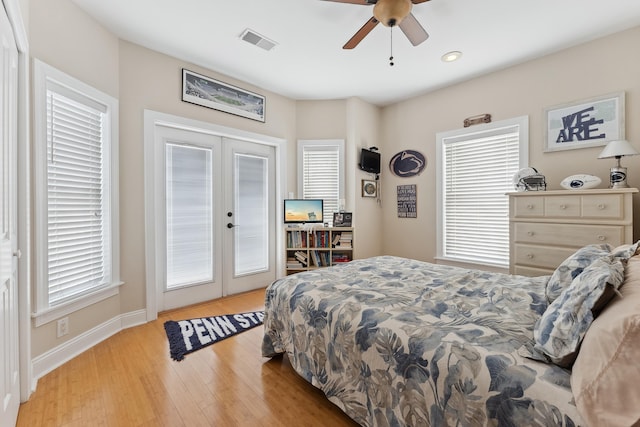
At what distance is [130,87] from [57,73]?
70cm

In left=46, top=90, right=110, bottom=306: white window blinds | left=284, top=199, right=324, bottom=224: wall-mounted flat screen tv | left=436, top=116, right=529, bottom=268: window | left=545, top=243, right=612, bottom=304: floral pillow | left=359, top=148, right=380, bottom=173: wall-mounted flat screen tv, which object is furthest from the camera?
left=359, top=148, right=380, bottom=173: wall-mounted flat screen tv

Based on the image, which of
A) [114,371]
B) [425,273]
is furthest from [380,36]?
[114,371]

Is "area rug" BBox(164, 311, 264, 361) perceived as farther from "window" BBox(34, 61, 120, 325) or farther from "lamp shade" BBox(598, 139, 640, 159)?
"lamp shade" BBox(598, 139, 640, 159)

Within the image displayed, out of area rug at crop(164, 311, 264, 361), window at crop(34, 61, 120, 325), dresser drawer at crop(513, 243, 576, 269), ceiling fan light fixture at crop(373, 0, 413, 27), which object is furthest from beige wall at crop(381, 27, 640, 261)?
window at crop(34, 61, 120, 325)

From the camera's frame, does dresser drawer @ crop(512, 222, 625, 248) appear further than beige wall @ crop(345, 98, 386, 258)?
No

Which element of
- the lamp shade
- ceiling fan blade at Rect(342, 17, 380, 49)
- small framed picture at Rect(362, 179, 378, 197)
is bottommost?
small framed picture at Rect(362, 179, 378, 197)

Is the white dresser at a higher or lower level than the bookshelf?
higher

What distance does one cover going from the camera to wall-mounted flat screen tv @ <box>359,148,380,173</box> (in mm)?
4148

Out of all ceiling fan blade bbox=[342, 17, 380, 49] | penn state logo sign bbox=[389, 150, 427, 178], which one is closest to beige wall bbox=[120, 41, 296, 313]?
ceiling fan blade bbox=[342, 17, 380, 49]

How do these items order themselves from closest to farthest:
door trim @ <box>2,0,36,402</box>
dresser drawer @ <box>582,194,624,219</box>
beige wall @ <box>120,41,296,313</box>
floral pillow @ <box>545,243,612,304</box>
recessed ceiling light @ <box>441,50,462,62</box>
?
floral pillow @ <box>545,243,612,304</box>
door trim @ <box>2,0,36,402</box>
dresser drawer @ <box>582,194,624,219</box>
beige wall @ <box>120,41,296,313</box>
recessed ceiling light @ <box>441,50,462,62</box>

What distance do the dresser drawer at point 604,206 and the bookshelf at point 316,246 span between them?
7.81 feet

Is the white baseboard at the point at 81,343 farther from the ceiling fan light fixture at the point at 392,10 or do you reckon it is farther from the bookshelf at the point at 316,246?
the ceiling fan light fixture at the point at 392,10

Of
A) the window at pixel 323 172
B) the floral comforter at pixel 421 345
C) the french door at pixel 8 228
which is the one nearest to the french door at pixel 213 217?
the window at pixel 323 172

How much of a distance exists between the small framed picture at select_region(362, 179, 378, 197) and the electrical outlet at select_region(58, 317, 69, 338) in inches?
138
